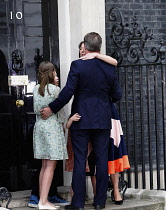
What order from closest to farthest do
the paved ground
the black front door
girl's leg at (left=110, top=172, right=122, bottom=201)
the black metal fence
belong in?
the paved ground, girl's leg at (left=110, top=172, right=122, bottom=201), the black front door, the black metal fence

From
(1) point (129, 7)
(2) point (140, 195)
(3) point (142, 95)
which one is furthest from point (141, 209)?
(1) point (129, 7)

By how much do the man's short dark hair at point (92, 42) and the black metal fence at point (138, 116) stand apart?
1049mm

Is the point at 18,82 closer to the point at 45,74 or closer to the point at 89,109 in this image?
the point at 45,74

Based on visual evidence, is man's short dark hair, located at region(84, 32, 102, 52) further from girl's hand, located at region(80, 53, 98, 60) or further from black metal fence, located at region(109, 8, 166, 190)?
black metal fence, located at region(109, 8, 166, 190)

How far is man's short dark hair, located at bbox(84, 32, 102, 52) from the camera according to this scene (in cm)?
605

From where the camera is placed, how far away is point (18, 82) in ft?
23.1

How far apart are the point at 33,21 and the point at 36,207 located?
217cm

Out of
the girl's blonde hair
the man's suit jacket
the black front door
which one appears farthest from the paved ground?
the girl's blonde hair

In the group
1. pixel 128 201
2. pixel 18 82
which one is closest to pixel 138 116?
pixel 128 201

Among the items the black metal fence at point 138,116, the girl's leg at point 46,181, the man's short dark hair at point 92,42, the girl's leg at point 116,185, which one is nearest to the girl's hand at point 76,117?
the girl's leg at point 46,181

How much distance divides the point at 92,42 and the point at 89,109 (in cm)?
67

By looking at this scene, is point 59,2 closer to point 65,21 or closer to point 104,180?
point 65,21

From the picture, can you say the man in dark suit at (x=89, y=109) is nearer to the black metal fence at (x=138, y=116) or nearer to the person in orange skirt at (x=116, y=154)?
the person in orange skirt at (x=116, y=154)

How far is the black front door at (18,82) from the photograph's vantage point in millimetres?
6980
